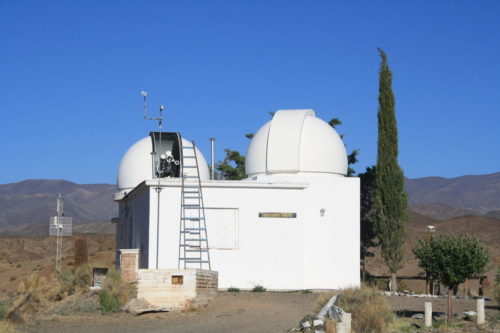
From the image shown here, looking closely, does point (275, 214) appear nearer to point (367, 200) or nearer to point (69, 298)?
point (69, 298)

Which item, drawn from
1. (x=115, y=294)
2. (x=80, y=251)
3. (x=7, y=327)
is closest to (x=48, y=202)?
(x=80, y=251)

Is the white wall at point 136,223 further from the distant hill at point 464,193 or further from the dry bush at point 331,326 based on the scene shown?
the distant hill at point 464,193

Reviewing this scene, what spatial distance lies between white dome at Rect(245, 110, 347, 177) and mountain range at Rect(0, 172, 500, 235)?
10392cm

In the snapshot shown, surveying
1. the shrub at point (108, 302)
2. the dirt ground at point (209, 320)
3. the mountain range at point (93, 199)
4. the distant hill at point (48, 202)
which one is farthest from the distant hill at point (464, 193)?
the shrub at point (108, 302)

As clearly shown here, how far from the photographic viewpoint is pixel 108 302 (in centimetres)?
1908

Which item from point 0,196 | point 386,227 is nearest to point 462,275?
point 386,227

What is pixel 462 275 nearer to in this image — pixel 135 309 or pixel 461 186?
pixel 135 309

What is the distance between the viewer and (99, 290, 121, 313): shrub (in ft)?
62.2

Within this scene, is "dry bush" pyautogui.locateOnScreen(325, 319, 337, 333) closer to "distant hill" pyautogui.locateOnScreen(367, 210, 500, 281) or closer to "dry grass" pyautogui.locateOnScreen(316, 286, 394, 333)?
"dry grass" pyautogui.locateOnScreen(316, 286, 394, 333)

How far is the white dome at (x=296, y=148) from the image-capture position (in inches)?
977

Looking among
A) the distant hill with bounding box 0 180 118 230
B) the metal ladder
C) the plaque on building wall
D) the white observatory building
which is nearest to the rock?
the metal ladder

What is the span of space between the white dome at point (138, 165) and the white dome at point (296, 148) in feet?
10.8

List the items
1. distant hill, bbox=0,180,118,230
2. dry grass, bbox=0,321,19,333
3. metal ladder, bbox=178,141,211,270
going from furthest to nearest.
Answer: distant hill, bbox=0,180,118,230, metal ladder, bbox=178,141,211,270, dry grass, bbox=0,321,19,333

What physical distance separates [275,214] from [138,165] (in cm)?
691
